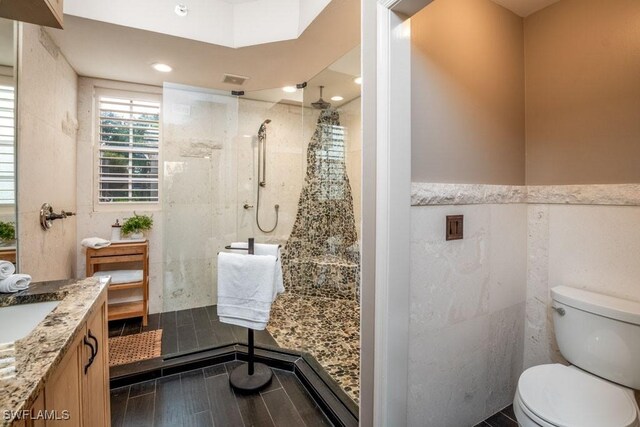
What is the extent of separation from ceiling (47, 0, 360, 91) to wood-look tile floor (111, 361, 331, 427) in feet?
7.71

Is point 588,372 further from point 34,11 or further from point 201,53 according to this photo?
point 201,53

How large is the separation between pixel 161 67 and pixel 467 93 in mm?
2403

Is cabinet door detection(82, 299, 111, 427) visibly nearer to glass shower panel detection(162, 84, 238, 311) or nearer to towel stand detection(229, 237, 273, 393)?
towel stand detection(229, 237, 273, 393)

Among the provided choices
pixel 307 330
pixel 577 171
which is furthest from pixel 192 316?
pixel 577 171

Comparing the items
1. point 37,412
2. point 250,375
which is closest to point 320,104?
point 250,375

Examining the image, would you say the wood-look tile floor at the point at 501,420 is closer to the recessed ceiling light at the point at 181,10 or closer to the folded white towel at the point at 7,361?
the folded white towel at the point at 7,361

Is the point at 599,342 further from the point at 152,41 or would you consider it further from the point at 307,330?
the point at 152,41

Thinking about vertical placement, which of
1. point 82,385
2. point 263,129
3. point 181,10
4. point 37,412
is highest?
point 181,10

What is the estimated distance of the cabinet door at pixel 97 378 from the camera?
3.54 ft

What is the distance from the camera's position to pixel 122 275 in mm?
2762

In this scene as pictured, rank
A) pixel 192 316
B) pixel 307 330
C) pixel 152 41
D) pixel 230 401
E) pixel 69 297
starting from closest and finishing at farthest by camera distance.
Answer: pixel 69 297 → pixel 230 401 → pixel 152 41 → pixel 307 330 → pixel 192 316

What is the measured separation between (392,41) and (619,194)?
1.36m

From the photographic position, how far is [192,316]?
300cm

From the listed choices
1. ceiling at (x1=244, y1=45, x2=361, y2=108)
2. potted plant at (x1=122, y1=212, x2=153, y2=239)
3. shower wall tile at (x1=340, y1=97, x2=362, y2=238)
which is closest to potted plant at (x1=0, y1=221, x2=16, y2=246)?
potted plant at (x1=122, y1=212, x2=153, y2=239)
